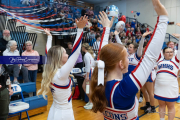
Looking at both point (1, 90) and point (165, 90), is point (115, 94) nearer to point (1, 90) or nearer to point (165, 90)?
point (165, 90)

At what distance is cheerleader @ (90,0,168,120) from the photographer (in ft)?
2.60

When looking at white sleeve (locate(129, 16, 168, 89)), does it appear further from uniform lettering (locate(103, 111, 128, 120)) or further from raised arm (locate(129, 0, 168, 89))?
uniform lettering (locate(103, 111, 128, 120))

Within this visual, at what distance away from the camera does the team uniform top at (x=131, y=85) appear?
31.0 inches

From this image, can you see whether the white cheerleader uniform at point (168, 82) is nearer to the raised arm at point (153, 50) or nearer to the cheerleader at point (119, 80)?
the cheerleader at point (119, 80)

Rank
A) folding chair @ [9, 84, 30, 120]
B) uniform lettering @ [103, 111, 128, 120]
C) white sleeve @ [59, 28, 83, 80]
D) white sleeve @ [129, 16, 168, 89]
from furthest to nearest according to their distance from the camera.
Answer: folding chair @ [9, 84, 30, 120] → white sleeve @ [59, 28, 83, 80] → uniform lettering @ [103, 111, 128, 120] → white sleeve @ [129, 16, 168, 89]

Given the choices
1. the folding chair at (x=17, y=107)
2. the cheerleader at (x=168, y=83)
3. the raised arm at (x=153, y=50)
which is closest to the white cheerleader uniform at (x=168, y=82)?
the cheerleader at (x=168, y=83)

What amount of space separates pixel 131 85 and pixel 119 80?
18 cm

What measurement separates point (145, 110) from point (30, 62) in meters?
3.31

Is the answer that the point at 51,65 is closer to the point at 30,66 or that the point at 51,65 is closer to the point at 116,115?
→ the point at 116,115

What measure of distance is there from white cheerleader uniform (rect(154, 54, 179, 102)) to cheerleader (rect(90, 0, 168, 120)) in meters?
1.92

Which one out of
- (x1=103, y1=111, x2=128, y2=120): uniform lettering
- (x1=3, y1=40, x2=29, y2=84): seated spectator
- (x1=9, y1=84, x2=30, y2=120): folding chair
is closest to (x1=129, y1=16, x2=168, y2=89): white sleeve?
(x1=103, y1=111, x2=128, y2=120): uniform lettering

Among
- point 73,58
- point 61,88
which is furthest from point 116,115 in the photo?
point 61,88

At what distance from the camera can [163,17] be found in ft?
2.62

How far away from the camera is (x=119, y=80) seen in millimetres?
986
